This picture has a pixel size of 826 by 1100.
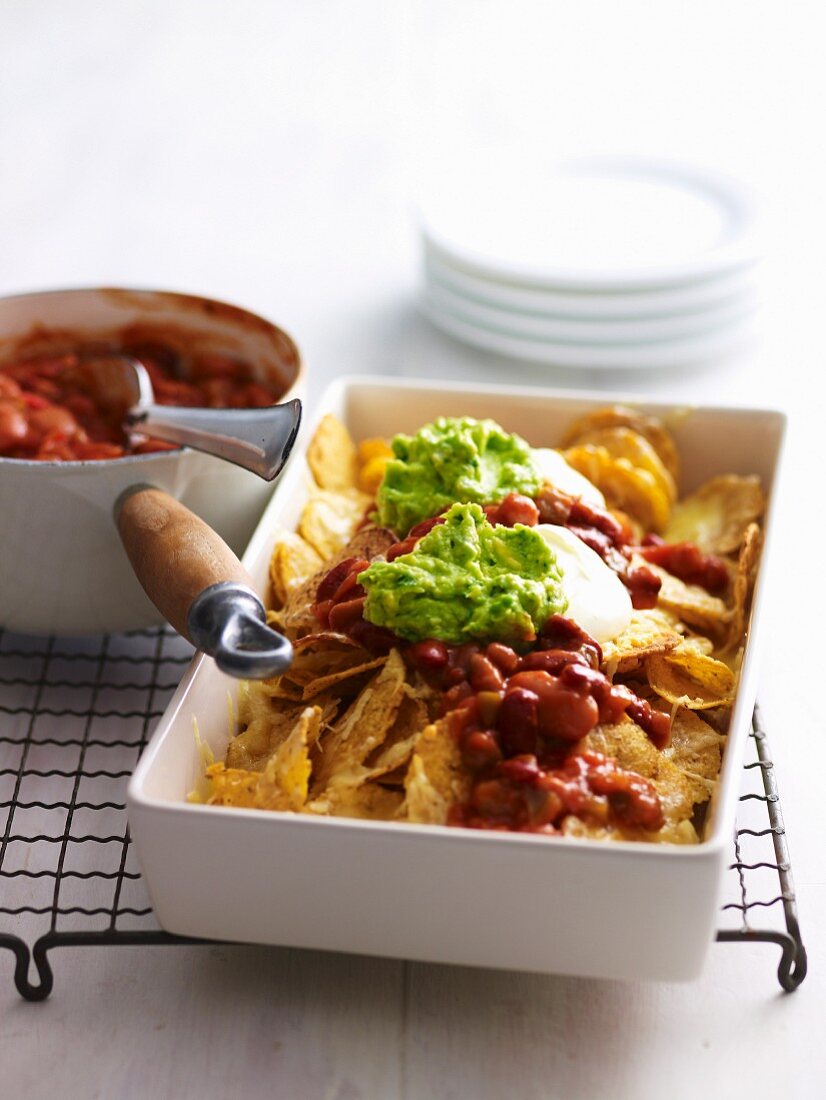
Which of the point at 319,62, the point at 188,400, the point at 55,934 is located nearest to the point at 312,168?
the point at 319,62

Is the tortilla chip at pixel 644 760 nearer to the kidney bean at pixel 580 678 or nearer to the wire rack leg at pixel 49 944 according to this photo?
the kidney bean at pixel 580 678

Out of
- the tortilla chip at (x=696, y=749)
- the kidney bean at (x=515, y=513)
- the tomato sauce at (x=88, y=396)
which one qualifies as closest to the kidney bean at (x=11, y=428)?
the tomato sauce at (x=88, y=396)

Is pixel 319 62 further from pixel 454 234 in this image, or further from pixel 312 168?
pixel 454 234

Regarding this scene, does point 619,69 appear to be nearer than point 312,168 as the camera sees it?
No

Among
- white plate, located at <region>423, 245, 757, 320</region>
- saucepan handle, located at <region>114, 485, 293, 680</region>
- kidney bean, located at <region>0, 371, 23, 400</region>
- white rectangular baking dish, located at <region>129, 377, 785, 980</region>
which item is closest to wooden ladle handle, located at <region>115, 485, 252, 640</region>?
saucepan handle, located at <region>114, 485, 293, 680</region>

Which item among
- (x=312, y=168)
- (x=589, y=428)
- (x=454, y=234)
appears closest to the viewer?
(x=589, y=428)
